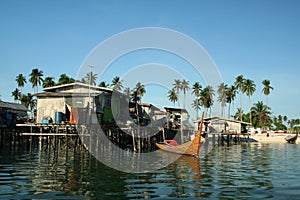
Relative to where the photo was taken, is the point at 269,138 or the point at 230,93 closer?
the point at 269,138

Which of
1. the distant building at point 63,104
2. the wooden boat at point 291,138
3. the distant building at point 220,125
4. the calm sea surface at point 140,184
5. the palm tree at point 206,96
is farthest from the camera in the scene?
the palm tree at point 206,96

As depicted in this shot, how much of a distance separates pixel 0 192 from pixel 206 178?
991 centimetres

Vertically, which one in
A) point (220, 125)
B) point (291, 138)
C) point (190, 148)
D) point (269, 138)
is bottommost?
point (269, 138)

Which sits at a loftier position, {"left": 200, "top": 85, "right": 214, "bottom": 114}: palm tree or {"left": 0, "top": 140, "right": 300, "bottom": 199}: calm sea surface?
{"left": 200, "top": 85, "right": 214, "bottom": 114}: palm tree

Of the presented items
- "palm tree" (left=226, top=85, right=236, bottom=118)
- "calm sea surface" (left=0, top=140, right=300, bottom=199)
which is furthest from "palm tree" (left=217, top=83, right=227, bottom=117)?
"calm sea surface" (left=0, top=140, right=300, bottom=199)

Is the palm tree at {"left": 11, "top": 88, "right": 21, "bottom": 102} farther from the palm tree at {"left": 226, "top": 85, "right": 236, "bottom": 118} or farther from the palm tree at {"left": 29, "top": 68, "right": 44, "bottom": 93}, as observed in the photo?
the palm tree at {"left": 226, "top": 85, "right": 236, "bottom": 118}

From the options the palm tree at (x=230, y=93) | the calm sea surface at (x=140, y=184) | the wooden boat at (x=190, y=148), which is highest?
the palm tree at (x=230, y=93)

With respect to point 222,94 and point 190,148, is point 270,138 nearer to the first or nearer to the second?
point 222,94

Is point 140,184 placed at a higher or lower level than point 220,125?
lower

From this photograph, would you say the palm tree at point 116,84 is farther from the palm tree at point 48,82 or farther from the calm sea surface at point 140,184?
the calm sea surface at point 140,184

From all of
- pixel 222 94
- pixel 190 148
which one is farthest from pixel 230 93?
pixel 190 148

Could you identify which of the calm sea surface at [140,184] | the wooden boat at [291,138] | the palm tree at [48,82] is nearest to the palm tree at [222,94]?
the wooden boat at [291,138]

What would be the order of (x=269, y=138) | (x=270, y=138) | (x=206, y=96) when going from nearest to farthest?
1. (x=270, y=138)
2. (x=269, y=138)
3. (x=206, y=96)

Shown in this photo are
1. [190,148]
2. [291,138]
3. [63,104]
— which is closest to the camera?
[190,148]
